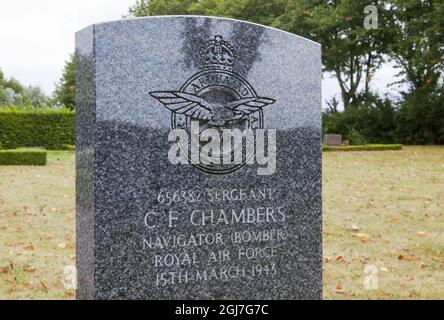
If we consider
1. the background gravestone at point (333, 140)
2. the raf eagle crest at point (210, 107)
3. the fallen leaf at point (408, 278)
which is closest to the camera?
the raf eagle crest at point (210, 107)

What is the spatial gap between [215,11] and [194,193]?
3362 cm

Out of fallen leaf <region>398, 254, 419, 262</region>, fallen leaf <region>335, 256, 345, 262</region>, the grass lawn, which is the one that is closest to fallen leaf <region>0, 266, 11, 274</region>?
the grass lawn

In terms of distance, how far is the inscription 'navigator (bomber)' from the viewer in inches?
→ 167

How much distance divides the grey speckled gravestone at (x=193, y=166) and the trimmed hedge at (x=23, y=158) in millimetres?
14850

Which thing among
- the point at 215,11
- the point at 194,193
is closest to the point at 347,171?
the point at 194,193

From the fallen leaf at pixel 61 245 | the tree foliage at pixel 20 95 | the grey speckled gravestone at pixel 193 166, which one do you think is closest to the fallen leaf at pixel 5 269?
the fallen leaf at pixel 61 245

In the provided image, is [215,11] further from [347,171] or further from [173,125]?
[173,125]

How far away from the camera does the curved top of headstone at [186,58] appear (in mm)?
4016

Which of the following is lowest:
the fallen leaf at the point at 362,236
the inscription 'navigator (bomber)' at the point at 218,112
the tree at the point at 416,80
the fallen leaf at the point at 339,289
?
the fallen leaf at the point at 339,289

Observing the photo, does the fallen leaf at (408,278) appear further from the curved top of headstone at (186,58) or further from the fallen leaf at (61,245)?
the fallen leaf at (61,245)

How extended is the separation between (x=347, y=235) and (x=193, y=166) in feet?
14.2

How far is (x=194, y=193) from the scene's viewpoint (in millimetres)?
4312

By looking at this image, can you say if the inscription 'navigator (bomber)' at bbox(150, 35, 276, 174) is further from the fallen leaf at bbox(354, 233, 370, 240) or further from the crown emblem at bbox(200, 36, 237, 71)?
the fallen leaf at bbox(354, 233, 370, 240)

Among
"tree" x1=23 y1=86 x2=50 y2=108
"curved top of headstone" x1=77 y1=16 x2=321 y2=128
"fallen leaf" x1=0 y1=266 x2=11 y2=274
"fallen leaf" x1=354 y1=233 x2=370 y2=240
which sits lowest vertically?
"fallen leaf" x1=0 y1=266 x2=11 y2=274
